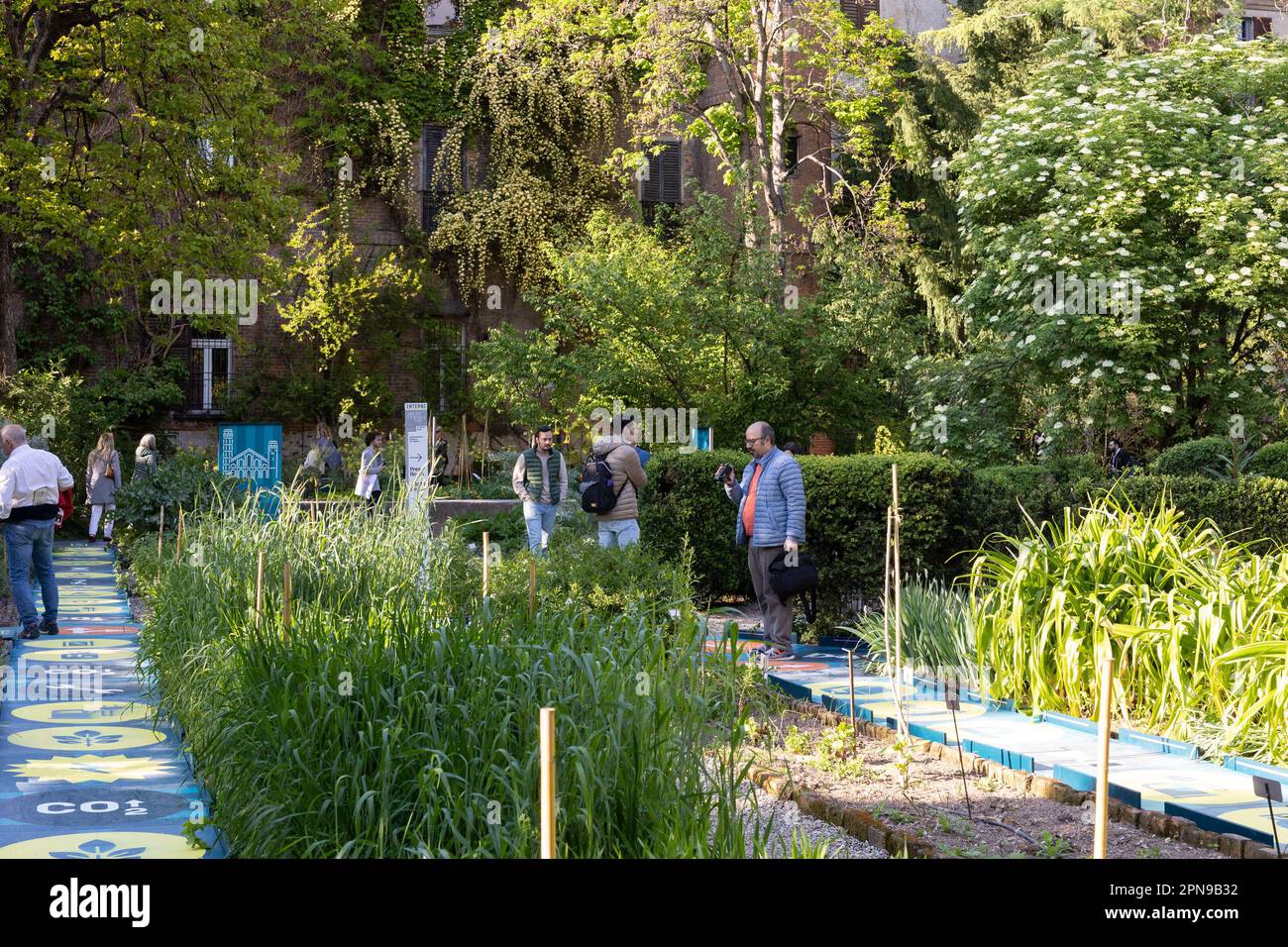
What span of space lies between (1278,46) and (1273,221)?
4.44 metres

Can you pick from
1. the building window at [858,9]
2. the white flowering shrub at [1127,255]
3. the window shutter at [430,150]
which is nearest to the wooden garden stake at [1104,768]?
the white flowering shrub at [1127,255]

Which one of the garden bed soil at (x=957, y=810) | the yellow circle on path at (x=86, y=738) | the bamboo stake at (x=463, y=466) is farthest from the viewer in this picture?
the bamboo stake at (x=463, y=466)

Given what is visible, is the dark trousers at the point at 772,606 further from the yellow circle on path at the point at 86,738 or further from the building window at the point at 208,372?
the building window at the point at 208,372

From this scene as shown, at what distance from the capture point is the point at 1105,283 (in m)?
16.5

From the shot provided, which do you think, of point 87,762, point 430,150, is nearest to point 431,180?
point 430,150

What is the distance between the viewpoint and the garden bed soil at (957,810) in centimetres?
538

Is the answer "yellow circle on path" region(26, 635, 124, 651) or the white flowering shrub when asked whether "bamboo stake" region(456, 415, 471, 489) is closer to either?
the white flowering shrub

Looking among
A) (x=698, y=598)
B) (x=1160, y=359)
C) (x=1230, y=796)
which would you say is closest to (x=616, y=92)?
(x=1160, y=359)

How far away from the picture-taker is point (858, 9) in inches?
1255

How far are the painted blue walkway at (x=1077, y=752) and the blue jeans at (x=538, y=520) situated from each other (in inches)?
220

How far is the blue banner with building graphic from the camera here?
2553 centimetres

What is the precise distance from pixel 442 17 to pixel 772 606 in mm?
22663

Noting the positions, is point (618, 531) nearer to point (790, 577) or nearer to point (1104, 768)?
point (790, 577)
